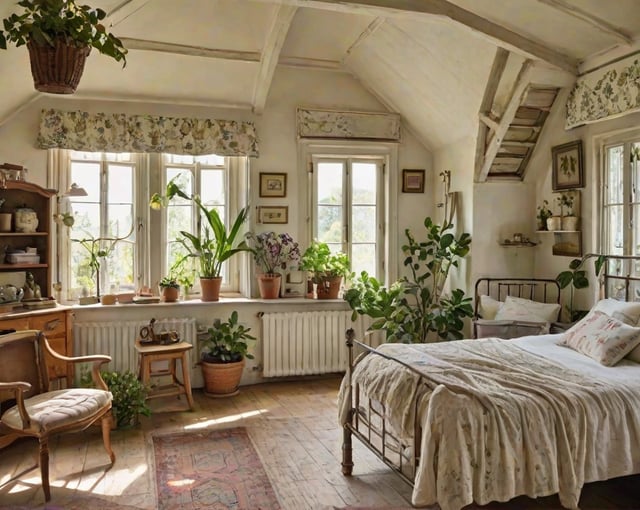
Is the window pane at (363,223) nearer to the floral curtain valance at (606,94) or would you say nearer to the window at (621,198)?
the floral curtain valance at (606,94)

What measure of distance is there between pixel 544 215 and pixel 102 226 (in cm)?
393

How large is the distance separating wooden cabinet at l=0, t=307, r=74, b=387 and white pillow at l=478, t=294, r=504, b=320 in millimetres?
3425

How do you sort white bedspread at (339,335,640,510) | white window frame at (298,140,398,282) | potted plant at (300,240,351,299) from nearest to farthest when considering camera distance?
white bedspread at (339,335,640,510) < potted plant at (300,240,351,299) < white window frame at (298,140,398,282)

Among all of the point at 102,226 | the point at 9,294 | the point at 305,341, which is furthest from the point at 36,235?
the point at 305,341

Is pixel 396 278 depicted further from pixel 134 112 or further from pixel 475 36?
pixel 134 112

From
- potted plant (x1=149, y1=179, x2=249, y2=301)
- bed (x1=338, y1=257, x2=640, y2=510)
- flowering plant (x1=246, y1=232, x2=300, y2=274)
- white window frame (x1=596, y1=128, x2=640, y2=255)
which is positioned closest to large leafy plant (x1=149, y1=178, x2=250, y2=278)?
potted plant (x1=149, y1=179, x2=249, y2=301)

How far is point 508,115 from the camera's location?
4.54m

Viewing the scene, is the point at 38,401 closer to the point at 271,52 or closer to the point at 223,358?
the point at 223,358

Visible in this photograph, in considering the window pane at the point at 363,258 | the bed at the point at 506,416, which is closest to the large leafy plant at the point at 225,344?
the window pane at the point at 363,258

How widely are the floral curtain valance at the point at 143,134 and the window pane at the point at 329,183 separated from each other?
71 cm

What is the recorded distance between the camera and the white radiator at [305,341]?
5371mm

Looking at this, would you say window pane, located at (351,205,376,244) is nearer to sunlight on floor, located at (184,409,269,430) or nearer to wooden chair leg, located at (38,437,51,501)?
sunlight on floor, located at (184,409,269,430)

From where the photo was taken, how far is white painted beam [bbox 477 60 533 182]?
169 inches

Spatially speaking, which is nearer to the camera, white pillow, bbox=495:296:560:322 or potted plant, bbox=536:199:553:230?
white pillow, bbox=495:296:560:322
